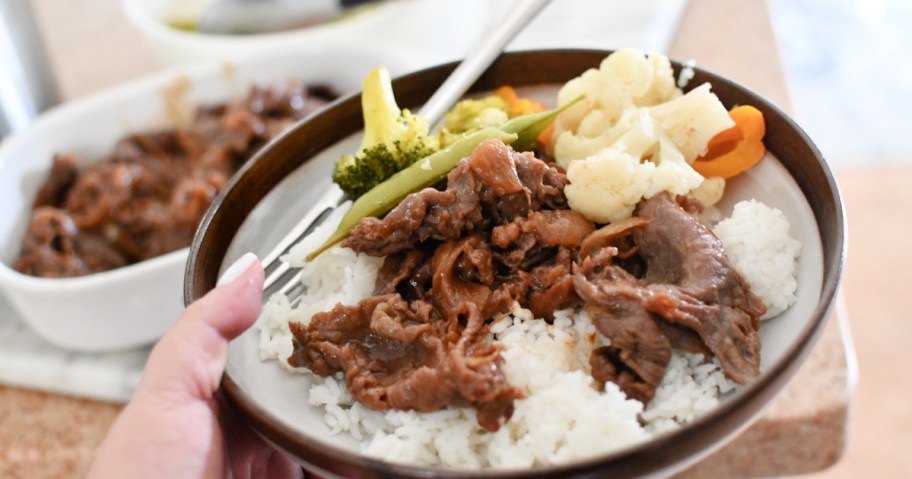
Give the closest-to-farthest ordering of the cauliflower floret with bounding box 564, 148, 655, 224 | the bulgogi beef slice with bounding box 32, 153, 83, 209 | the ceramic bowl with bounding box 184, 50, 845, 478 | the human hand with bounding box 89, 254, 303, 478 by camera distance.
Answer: the ceramic bowl with bounding box 184, 50, 845, 478
the human hand with bounding box 89, 254, 303, 478
the cauliflower floret with bounding box 564, 148, 655, 224
the bulgogi beef slice with bounding box 32, 153, 83, 209

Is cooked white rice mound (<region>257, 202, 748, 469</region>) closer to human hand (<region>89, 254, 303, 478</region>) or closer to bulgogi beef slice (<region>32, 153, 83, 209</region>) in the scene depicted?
human hand (<region>89, 254, 303, 478</region>)

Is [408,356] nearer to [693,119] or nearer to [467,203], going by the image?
[467,203]

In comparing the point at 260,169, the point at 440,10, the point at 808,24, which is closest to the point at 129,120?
the point at 440,10

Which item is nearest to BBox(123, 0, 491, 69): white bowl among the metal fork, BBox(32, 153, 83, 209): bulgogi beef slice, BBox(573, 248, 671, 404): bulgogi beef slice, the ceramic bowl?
BBox(32, 153, 83, 209): bulgogi beef slice

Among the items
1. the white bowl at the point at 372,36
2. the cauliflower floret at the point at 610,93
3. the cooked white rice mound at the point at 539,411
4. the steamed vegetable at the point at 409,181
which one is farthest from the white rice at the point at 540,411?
the white bowl at the point at 372,36

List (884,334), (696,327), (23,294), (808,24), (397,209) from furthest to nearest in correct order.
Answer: (808,24)
(884,334)
(23,294)
(397,209)
(696,327)

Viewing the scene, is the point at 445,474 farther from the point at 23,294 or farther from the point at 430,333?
the point at 23,294

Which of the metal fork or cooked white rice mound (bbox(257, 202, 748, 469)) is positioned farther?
the metal fork
